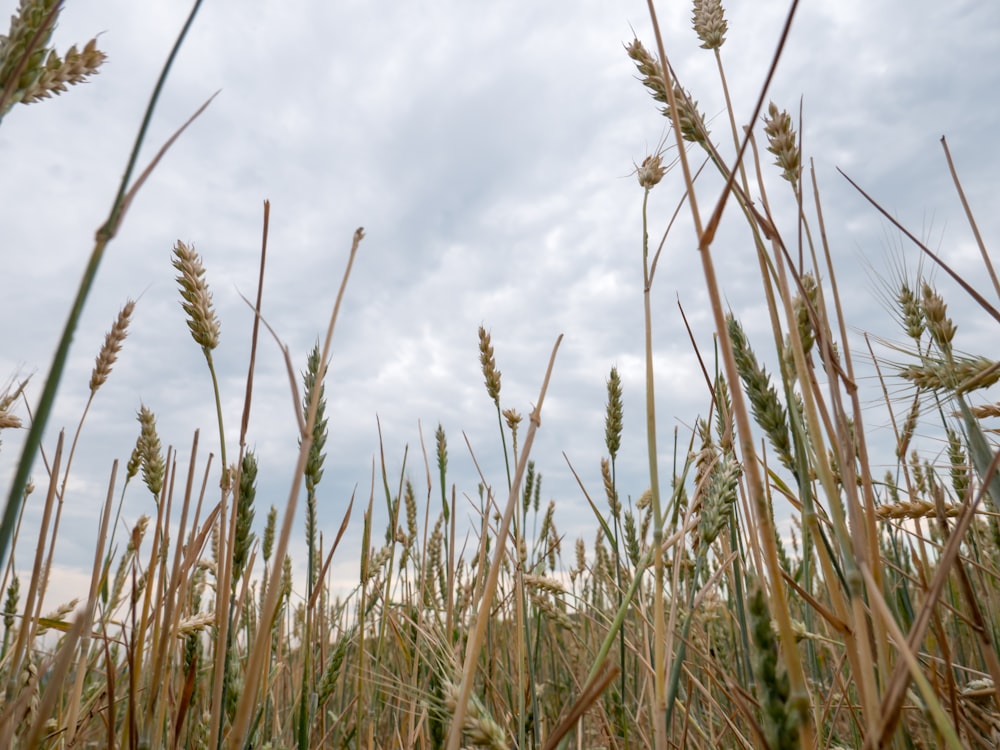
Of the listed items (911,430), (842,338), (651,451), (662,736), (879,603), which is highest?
(911,430)

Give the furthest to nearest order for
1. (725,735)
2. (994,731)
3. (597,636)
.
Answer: (597,636)
(725,735)
(994,731)

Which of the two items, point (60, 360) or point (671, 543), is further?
point (671, 543)

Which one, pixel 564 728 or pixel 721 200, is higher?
pixel 721 200

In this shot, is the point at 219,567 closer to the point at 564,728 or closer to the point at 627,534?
the point at 564,728

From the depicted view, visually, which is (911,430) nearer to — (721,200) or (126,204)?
(721,200)

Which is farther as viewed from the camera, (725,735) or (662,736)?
(725,735)

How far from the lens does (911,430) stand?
1809mm

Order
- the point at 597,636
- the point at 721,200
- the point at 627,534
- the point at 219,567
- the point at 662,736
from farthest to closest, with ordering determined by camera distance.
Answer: the point at 597,636 < the point at 627,534 < the point at 219,567 < the point at 662,736 < the point at 721,200

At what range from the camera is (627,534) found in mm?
2180

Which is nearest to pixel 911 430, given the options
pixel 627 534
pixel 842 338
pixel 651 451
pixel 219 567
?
pixel 627 534

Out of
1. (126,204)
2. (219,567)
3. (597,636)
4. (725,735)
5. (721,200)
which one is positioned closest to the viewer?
(126,204)

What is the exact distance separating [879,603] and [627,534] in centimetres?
154

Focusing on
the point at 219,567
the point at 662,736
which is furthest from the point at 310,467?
the point at 662,736

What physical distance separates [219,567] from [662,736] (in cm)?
72
